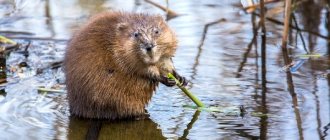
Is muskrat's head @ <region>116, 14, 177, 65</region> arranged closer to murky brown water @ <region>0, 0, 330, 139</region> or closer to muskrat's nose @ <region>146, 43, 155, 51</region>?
muskrat's nose @ <region>146, 43, 155, 51</region>

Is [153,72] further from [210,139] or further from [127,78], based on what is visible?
[210,139]

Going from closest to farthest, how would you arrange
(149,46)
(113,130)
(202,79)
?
(149,46)
(113,130)
(202,79)

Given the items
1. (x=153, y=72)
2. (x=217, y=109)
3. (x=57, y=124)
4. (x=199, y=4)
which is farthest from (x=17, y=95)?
(x=199, y=4)

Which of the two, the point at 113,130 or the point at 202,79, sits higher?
the point at 202,79

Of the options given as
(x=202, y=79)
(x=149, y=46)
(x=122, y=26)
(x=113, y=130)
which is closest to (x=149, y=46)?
(x=149, y=46)

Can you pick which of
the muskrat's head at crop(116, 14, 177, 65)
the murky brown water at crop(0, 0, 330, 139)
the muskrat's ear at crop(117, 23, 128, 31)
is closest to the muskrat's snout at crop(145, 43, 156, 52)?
the muskrat's head at crop(116, 14, 177, 65)

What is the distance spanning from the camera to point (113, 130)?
4.59 metres

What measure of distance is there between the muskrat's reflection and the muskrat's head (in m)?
0.39

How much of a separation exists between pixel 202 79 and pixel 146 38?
1.10 metres

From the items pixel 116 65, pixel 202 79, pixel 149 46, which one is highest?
pixel 149 46

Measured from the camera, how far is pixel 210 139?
432 centimetres

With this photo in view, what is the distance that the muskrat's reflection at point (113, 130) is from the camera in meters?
4.46

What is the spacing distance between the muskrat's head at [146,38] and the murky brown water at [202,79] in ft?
1.37

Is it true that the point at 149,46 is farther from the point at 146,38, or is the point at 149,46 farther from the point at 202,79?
the point at 202,79
